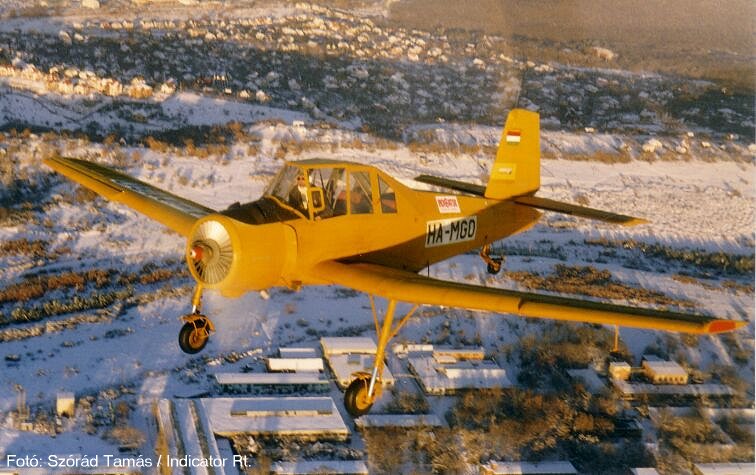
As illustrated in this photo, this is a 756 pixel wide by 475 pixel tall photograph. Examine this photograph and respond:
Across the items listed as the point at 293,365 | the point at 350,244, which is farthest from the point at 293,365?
the point at 350,244

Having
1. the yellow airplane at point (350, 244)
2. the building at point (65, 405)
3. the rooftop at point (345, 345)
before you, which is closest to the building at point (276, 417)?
the rooftop at point (345, 345)

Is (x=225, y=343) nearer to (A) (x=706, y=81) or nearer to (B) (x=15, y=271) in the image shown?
(B) (x=15, y=271)

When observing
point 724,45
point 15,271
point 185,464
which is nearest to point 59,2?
point 15,271

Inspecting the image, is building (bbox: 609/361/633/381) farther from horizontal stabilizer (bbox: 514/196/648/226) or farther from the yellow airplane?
the yellow airplane

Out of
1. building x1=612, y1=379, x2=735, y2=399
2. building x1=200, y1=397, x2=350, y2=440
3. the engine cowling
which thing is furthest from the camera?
building x1=612, y1=379, x2=735, y2=399

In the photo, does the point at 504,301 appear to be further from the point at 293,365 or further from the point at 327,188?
the point at 293,365

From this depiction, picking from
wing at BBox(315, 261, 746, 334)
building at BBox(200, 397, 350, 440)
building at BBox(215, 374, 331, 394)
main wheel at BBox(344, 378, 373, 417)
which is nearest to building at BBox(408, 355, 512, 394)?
building at BBox(215, 374, 331, 394)

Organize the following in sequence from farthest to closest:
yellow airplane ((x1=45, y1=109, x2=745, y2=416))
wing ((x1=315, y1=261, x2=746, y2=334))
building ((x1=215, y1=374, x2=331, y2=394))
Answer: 1. building ((x1=215, y1=374, x2=331, y2=394))
2. yellow airplane ((x1=45, y1=109, x2=745, y2=416))
3. wing ((x1=315, y1=261, x2=746, y2=334))

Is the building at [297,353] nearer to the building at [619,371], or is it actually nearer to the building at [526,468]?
the building at [526,468]
